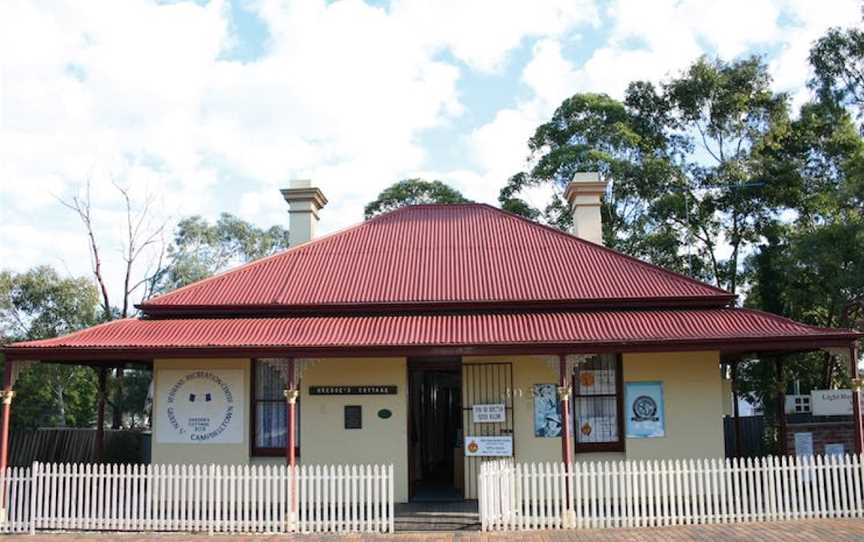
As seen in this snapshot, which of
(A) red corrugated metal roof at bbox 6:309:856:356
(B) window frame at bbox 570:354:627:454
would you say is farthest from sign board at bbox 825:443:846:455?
(B) window frame at bbox 570:354:627:454

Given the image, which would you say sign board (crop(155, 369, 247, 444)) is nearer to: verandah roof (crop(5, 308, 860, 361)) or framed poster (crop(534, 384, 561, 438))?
verandah roof (crop(5, 308, 860, 361))

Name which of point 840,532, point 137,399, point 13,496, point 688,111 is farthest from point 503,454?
point 137,399

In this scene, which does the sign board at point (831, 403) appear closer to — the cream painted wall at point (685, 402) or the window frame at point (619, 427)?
the cream painted wall at point (685, 402)

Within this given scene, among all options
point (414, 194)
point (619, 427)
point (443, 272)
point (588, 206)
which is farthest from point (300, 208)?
point (414, 194)

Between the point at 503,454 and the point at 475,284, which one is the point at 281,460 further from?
the point at 475,284

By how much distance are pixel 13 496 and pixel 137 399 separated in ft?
72.9

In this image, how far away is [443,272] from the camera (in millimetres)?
14164

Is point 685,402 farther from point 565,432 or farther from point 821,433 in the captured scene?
point 821,433

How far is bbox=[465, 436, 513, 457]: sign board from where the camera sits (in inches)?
478

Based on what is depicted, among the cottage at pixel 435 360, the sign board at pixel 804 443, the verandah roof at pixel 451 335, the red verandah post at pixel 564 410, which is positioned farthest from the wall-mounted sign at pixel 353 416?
the sign board at pixel 804 443

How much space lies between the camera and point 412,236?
1584cm

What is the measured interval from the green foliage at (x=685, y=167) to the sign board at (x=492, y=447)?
1600 centimetres

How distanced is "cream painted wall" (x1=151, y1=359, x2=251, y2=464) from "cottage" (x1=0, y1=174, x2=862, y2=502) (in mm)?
23

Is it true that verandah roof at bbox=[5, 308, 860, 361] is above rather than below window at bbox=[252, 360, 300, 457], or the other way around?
above
